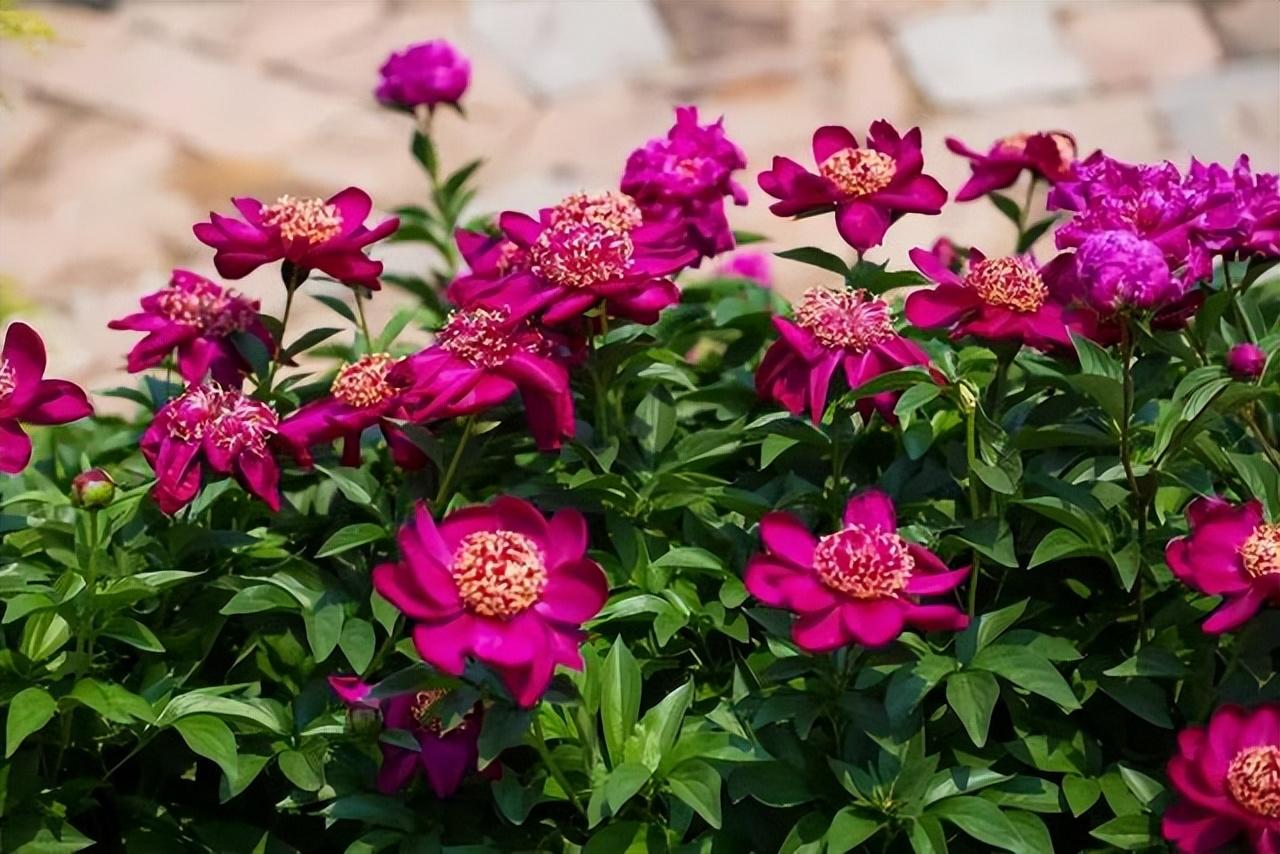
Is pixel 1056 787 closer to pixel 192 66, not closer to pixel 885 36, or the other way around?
pixel 885 36

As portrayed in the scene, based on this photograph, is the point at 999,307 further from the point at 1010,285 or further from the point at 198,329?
the point at 198,329

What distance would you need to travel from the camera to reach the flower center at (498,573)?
145 centimetres

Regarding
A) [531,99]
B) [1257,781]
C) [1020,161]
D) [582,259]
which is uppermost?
[531,99]

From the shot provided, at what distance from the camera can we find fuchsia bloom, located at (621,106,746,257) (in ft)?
6.56

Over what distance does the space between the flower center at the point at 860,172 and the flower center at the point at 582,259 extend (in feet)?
0.85

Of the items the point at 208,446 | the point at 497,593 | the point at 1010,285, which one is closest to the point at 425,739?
the point at 497,593

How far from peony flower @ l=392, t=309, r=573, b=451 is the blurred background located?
267cm

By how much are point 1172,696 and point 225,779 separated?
34.8 inches

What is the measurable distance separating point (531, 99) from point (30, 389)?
383cm

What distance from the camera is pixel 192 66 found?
5695 mm

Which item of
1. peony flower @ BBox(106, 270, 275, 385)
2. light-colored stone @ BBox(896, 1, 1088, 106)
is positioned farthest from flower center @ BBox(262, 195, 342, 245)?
light-colored stone @ BBox(896, 1, 1088, 106)

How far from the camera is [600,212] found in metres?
1.83

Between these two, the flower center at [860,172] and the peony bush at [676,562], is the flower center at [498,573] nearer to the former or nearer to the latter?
the peony bush at [676,562]

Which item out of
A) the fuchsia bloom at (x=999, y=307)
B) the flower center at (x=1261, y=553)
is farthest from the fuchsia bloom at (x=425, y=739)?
the flower center at (x=1261, y=553)
